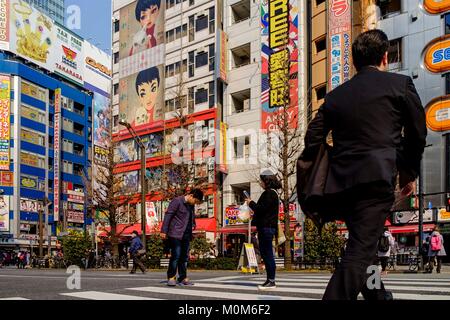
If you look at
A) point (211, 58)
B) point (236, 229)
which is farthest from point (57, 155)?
point (236, 229)

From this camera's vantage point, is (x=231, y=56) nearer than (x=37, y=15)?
Yes

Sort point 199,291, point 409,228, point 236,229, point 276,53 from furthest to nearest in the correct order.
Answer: point 236,229
point 276,53
point 409,228
point 199,291

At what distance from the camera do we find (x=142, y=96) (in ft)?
153

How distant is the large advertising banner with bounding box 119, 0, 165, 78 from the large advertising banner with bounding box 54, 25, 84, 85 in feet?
88.5

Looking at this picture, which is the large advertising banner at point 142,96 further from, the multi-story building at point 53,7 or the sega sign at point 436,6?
the multi-story building at point 53,7

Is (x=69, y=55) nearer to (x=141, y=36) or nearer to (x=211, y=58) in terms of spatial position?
(x=141, y=36)

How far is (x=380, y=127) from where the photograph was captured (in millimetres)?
3275

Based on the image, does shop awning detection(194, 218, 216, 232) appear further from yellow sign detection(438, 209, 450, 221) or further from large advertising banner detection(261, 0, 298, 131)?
yellow sign detection(438, 209, 450, 221)

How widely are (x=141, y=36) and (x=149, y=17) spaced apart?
1796 mm

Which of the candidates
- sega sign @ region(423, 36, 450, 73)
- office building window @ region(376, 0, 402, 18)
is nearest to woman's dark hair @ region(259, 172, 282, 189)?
sega sign @ region(423, 36, 450, 73)

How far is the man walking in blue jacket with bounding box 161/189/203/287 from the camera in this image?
822 cm

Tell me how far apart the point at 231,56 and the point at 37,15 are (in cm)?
4055
